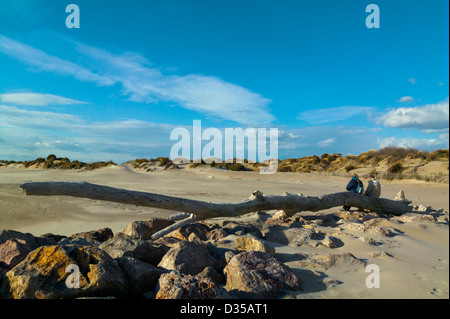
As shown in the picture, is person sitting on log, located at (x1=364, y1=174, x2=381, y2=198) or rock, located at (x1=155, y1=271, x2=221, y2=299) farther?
person sitting on log, located at (x1=364, y1=174, x2=381, y2=198)

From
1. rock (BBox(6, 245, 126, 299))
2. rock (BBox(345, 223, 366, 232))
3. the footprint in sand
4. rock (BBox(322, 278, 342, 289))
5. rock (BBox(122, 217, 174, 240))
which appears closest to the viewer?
rock (BBox(6, 245, 126, 299))

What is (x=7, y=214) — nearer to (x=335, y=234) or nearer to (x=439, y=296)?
(x=335, y=234)

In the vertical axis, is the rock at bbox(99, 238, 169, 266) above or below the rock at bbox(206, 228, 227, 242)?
above

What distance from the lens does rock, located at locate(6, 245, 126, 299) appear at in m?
2.83

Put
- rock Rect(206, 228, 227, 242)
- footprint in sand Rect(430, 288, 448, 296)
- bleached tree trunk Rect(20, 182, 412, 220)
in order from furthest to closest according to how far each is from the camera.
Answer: rock Rect(206, 228, 227, 242), bleached tree trunk Rect(20, 182, 412, 220), footprint in sand Rect(430, 288, 448, 296)

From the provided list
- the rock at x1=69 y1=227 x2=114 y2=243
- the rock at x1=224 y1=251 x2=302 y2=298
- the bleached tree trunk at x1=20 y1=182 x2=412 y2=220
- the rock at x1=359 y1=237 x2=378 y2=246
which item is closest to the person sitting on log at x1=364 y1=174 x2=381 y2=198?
the bleached tree trunk at x1=20 y1=182 x2=412 y2=220

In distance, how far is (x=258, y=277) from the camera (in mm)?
3439

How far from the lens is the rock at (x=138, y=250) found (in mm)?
3977

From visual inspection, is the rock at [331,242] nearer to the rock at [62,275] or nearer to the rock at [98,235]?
the rock at [62,275]

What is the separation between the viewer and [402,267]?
13.6 ft

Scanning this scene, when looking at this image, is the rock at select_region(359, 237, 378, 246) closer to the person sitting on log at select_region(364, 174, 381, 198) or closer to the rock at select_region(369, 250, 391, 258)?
the rock at select_region(369, 250, 391, 258)

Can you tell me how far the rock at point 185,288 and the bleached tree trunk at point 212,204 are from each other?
3.09m

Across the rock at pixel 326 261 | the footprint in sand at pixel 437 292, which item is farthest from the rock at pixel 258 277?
the footprint in sand at pixel 437 292

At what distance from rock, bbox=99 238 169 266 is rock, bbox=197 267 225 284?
2.71ft
